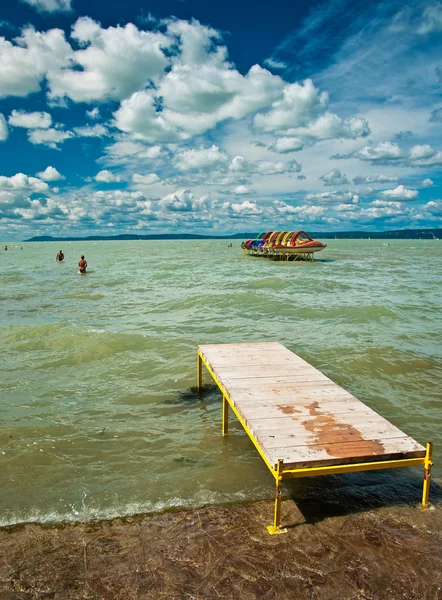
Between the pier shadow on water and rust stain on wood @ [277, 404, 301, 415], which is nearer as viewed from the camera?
the pier shadow on water

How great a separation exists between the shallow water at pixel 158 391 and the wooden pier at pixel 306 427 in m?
1.02

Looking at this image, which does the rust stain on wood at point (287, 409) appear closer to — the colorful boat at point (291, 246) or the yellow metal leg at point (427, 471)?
the yellow metal leg at point (427, 471)

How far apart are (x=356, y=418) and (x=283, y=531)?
152 cm

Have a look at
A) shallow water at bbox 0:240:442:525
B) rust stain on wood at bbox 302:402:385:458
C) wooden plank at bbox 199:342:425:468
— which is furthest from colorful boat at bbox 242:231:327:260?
rust stain on wood at bbox 302:402:385:458

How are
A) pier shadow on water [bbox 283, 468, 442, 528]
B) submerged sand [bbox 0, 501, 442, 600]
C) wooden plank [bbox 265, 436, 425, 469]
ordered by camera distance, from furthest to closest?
pier shadow on water [bbox 283, 468, 442, 528] → wooden plank [bbox 265, 436, 425, 469] → submerged sand [bbox 0, 501, 442, 600]

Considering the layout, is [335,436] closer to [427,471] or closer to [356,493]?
[427,471]

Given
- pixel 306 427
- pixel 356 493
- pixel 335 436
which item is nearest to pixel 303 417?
pixel 306 427

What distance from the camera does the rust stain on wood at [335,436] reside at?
13.6 ft

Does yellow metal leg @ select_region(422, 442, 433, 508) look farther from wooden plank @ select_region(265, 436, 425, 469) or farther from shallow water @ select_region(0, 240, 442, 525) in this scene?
shallow water @ select_region(0, 240, 442, 525)

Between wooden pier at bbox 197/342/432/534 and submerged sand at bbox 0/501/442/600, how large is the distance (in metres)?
0.36

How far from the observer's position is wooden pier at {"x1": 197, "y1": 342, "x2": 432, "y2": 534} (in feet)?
13.3

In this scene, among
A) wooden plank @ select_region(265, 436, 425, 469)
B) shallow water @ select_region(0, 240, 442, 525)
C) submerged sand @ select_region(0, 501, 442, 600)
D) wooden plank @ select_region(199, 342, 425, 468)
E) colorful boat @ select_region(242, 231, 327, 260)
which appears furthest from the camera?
colorful boat @ select_region(242, 231, 327, 260)

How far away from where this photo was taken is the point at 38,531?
4.44 metres

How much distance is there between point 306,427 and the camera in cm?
463
